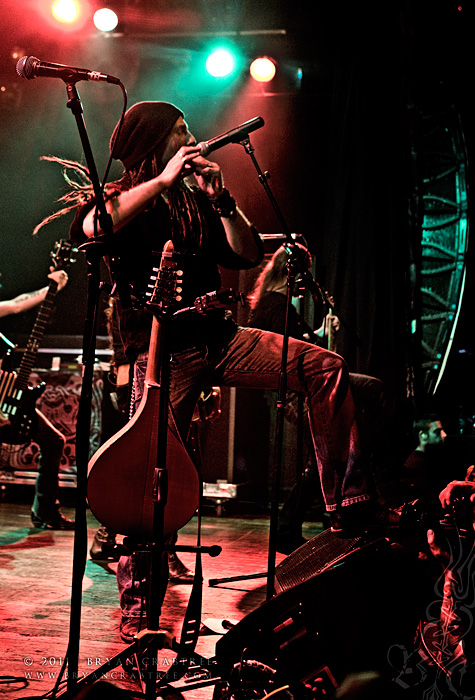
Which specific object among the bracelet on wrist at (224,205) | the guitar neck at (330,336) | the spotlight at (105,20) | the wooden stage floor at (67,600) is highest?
the spotlight at (105,20)

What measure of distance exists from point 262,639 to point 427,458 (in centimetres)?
326

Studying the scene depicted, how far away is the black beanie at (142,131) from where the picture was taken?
272 centimetres

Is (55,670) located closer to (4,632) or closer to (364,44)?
(4,632)

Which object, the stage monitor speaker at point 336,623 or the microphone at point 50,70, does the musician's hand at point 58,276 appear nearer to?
the microphone at point 50,70

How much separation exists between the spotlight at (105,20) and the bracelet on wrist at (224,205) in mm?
5175

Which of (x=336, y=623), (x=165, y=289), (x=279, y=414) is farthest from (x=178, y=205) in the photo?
(x=336, y=623)

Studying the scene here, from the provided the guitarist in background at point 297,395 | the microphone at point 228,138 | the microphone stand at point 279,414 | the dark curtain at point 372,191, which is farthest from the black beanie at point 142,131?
the dark curtain at point 372,191

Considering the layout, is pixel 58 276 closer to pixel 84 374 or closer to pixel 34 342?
pixel 34 342

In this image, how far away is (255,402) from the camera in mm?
6484

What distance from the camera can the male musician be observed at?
2.36 metres

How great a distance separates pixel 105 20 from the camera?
671cm

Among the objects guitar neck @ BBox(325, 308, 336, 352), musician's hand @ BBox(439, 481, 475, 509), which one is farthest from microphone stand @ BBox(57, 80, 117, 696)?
guitar neck @ BBox(325, 308, 336, 352)

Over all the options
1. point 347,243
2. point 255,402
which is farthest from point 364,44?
point 255,402

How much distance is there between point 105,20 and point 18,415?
4445 mm
